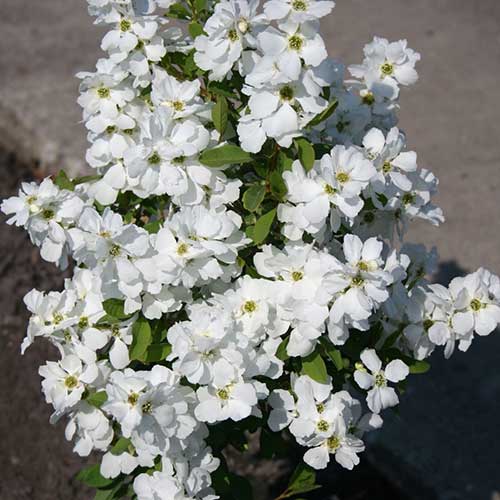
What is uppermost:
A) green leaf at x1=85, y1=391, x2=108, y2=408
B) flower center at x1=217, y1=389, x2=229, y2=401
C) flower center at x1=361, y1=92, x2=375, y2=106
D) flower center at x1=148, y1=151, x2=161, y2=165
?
flower center at x1=148, y1=151, x2=161, y2=165

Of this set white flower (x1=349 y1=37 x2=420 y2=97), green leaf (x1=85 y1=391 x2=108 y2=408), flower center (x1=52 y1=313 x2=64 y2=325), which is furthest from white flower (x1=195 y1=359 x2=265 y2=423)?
white flower (x1=349 y1=37 x2=420 y2=97)

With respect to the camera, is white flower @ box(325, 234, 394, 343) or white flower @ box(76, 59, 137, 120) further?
white flower @ box(76, 59, 137, 120)

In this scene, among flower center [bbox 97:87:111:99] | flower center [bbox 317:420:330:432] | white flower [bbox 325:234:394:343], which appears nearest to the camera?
white flower [bbox 325:234:394:343]

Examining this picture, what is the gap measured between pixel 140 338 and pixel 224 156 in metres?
0.38

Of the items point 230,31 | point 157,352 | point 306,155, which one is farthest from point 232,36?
point 157,352

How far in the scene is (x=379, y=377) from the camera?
65.7 inches

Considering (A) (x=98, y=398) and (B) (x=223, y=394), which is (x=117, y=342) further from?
(B) (x=223, y=394)

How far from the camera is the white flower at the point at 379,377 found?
1.65 meters

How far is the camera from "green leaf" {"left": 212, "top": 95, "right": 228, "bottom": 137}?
1553 millimetres

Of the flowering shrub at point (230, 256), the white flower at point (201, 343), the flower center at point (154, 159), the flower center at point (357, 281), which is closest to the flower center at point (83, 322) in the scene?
the flowering shrub at point (230, 256)

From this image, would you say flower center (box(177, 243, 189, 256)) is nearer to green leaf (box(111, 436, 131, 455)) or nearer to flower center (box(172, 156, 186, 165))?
flower center (box(172, 156, 186, 165))

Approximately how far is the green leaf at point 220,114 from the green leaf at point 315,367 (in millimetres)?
450

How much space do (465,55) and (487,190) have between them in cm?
126

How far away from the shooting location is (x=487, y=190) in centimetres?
401
